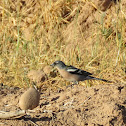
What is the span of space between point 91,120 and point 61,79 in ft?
7.94

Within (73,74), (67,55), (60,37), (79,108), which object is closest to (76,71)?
(73,74)

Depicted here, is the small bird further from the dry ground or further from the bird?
the bird

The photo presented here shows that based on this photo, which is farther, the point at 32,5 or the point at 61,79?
the point at 32,5

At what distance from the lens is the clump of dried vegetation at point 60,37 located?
630cm

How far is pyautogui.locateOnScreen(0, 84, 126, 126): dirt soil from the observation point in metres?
3.42

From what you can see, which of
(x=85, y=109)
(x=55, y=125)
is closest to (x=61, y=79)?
(x=85, y=109)

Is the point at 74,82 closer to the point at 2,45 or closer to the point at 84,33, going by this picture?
the point at 84,33

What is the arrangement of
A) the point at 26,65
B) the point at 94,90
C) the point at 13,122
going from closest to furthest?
1. the point at 13,122
2. the point at 94,90
3. the point at 26,65

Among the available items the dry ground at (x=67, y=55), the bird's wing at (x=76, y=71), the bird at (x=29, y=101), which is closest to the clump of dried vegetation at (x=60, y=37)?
the dry ground at (x=67, y=55)

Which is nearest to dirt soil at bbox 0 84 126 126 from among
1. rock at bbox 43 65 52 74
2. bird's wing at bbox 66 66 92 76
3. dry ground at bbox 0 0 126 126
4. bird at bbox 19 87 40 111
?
dry ground at bbox 0 0 126 126

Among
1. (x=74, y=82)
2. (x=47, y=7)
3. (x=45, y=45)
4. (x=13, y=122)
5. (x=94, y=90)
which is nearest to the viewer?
(x=13, y=122)

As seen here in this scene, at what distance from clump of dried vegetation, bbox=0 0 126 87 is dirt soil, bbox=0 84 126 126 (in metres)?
1.49

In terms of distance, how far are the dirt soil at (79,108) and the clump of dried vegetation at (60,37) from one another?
58.8 inches

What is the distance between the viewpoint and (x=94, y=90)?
428 cm
